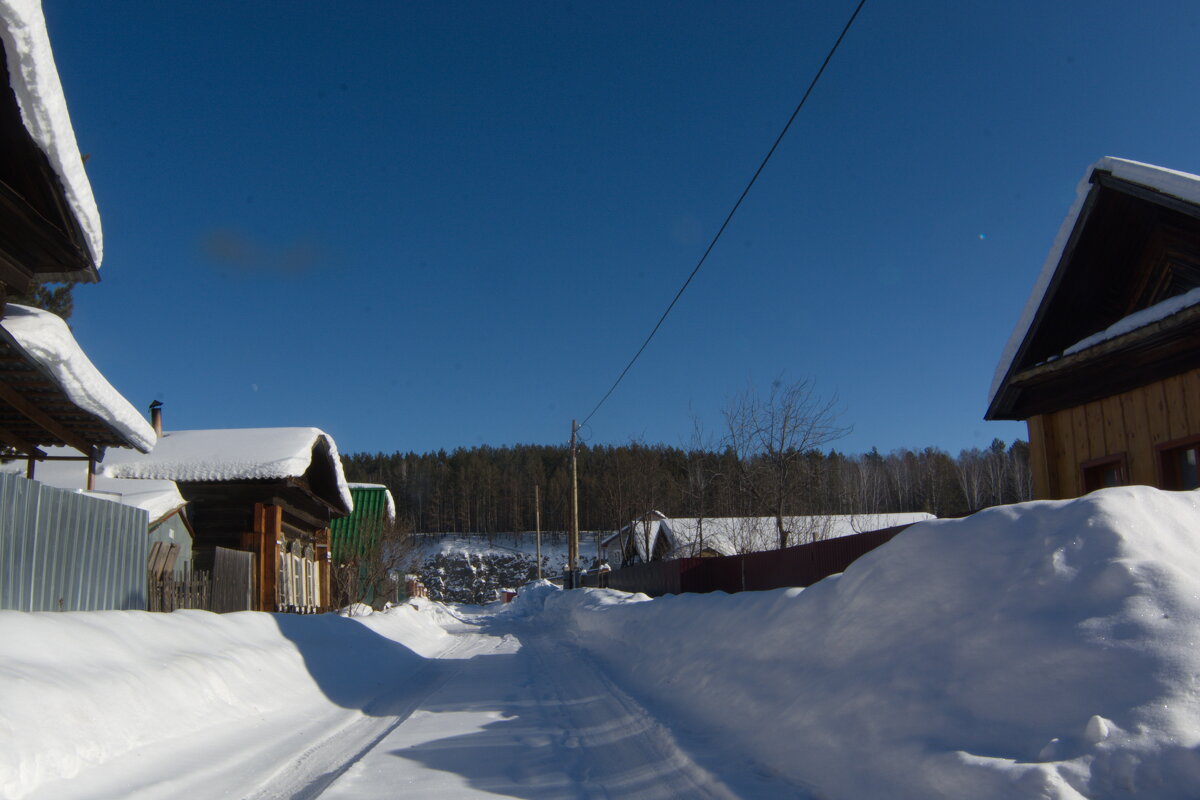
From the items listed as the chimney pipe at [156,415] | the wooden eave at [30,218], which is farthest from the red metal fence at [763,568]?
the chimney pipe at [156,415]

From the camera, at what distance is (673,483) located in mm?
38844

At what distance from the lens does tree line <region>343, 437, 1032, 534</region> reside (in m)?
24.8

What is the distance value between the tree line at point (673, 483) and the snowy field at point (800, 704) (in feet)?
39.0

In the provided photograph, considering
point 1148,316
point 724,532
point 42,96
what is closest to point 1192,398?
point 1148,316

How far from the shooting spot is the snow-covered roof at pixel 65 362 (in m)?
8.81

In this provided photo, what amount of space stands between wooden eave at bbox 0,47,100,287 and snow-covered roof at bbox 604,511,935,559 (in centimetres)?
1098

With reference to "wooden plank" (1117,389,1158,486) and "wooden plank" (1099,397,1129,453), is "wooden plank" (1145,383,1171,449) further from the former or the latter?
"wooden plank" (1099,397,1129,453)

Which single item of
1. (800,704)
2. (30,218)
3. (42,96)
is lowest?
(800,704)

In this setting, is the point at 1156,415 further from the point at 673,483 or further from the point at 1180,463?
the point at 673,483

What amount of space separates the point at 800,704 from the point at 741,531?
19.4m

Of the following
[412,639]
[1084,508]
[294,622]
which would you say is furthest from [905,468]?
[1084,508]

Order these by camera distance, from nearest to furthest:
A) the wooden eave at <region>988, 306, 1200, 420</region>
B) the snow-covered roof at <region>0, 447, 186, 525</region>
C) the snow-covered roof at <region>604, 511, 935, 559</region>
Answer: the wooden eave at <region>988, 306, 1200, 420</region> < the snow-covered roof at <region>0, 447, 186, 525</region> < the snow-covered roof at <region>604, 511, 935, 559</region>

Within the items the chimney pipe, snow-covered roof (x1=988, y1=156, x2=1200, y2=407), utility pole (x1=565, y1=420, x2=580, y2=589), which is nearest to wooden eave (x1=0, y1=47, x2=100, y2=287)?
snow-covered roof (x1=988, y1=156, x2=1200, y2=407)

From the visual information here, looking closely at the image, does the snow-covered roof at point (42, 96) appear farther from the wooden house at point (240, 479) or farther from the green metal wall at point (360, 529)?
the green metal wall at point (360, 529)
